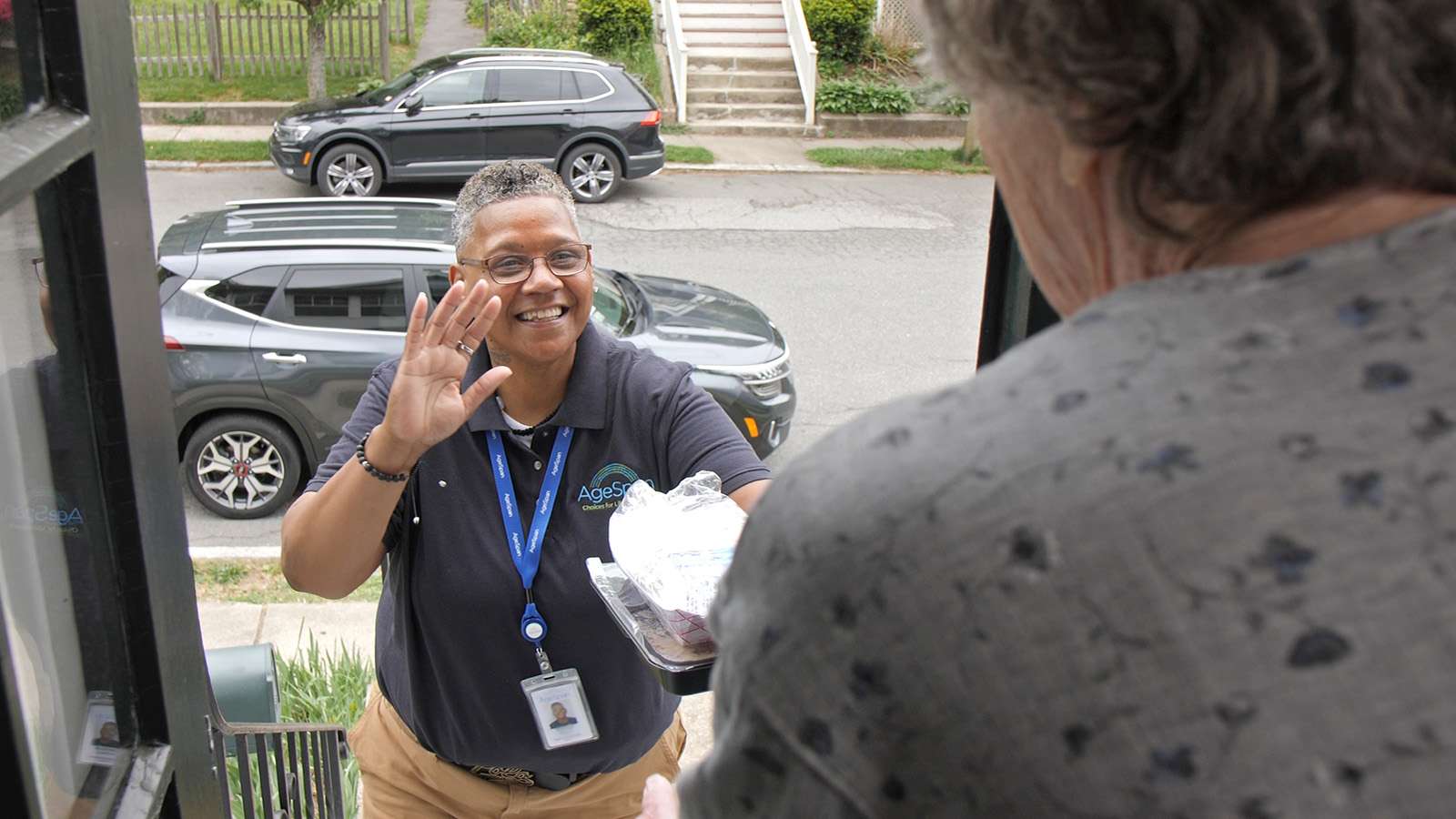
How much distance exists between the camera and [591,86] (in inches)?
590

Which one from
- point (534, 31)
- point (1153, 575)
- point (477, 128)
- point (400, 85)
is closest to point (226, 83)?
point (534, 31)

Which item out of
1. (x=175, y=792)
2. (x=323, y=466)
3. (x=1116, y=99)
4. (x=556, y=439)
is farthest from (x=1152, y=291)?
(x=323, y=466)

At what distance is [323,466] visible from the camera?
8.96 ft

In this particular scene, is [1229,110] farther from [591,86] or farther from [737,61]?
[737,61]

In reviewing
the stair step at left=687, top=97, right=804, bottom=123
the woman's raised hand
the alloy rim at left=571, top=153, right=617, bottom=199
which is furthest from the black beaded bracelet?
the stair step at left=687, top=97, right=804, bottom=123

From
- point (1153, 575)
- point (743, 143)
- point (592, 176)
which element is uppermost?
point (1153, 575)

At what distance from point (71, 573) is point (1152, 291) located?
122 cm

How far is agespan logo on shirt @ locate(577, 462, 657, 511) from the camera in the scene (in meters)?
2.73

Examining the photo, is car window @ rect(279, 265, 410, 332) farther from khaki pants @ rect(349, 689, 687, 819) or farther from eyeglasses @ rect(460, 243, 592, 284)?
khaki pants @ rect(349, 689, 687, 819)

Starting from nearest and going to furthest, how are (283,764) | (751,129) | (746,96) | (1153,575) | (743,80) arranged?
(1153,575) → (283,764) → (751,129) → (746,96) → (743,80)

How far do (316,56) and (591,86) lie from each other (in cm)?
488

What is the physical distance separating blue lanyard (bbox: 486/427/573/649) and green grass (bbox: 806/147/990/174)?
50.0 feet

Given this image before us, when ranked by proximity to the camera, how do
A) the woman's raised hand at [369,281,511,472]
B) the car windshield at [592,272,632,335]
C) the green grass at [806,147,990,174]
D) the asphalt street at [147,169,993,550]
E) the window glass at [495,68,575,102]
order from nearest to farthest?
the woman's raised hand at [369,281,511,472], the car windshield at [592,272,632,335], the asphalt street at [147,169,993,550], the window glass at [495,68,575,102], the green grass at [806,147,990,174]

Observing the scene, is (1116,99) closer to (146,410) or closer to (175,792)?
(146,410)
